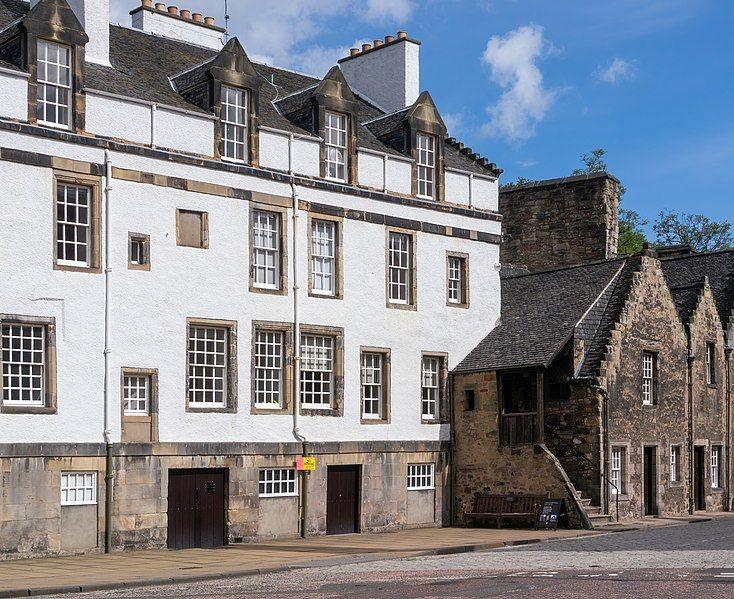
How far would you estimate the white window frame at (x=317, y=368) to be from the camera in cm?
3366

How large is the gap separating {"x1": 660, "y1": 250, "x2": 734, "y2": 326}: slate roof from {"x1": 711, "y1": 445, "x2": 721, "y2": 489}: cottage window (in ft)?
15.5

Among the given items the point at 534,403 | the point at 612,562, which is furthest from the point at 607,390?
the point at 612,562

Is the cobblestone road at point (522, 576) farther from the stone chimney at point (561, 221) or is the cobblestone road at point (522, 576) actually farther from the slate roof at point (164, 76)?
the stone chimney at point (561, 221)

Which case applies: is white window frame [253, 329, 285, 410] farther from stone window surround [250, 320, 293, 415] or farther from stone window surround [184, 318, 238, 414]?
stone window surround [184, 318, 238, 414]

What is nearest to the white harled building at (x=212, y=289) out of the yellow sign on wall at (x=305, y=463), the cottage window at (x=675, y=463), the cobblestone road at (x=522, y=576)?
the yellow sign on wall at (x=305, y=463)

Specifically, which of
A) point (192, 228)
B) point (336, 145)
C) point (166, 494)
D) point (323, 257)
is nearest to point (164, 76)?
point (192, 228)

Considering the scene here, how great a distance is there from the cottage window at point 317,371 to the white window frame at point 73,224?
680 centimetres

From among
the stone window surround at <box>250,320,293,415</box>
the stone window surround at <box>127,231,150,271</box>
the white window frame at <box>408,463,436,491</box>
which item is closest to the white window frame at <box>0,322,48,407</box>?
the stone window surround at <box>127,231,150,271</box>

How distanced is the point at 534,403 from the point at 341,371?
6179 mm

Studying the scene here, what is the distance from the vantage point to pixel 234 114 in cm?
3262

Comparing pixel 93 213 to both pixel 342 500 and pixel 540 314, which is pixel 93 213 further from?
pixel 540 314

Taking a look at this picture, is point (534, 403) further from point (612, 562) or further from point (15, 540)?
point (15, 540)

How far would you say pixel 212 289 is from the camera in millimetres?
31547

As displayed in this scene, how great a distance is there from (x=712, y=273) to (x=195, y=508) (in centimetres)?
2428
